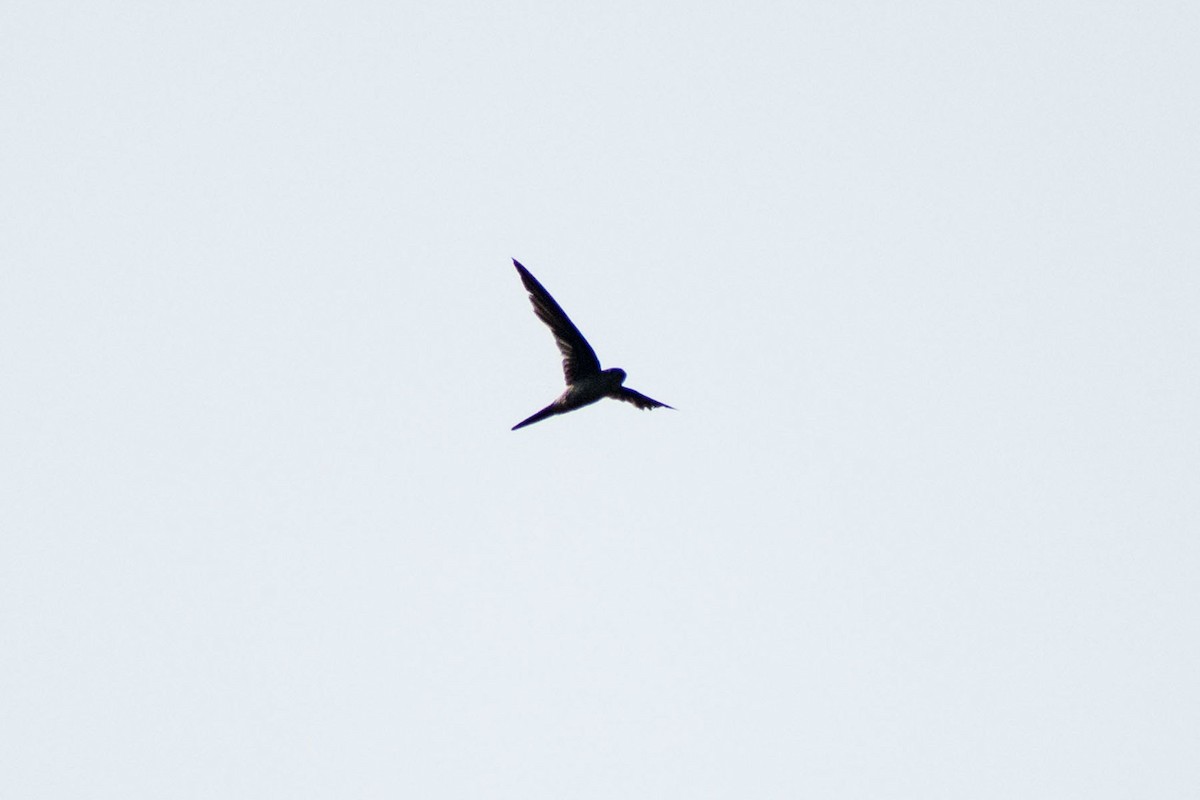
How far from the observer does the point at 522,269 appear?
23.0m

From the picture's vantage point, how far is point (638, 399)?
24188mm

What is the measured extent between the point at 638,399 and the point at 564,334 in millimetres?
1758

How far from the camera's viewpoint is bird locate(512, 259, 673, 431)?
906 inches

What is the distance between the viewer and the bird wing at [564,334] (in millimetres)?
22969

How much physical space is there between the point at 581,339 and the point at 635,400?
1.64 m

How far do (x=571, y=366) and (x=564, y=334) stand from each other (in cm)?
57

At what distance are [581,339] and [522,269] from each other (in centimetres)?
133

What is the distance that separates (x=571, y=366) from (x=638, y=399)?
130 cm

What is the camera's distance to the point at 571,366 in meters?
23.5

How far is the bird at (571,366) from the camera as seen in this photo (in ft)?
75.5

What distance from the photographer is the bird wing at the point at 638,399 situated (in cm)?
2405

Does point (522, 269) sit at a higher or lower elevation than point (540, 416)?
higher

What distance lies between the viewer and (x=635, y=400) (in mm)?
24203

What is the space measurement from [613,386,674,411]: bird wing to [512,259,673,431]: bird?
151 millimetres
